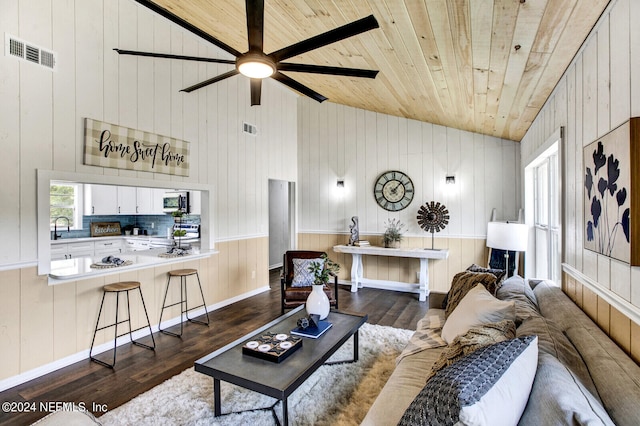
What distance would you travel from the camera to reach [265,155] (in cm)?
550

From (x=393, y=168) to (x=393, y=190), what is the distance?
0.39 meters

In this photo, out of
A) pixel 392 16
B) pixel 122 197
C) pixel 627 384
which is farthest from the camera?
pixel 122 197

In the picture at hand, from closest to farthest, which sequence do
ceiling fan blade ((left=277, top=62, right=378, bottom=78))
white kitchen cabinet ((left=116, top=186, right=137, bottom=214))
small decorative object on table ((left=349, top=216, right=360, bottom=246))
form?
ceiling fan blade ((left=277, top=62, right=378, bottom=78)) < small decorative object on table ((left=349, top=216, right=360, bottom=246)) < white kitchen cabinet ((left=116, top=186, right=137, bottom=214))

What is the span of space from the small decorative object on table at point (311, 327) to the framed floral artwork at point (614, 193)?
1.89m

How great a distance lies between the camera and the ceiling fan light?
219 centimetres

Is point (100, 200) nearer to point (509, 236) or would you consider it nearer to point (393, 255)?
point (393, 255)

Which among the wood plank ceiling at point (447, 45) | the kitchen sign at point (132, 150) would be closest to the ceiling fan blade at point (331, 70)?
the wood plank ceiling at point (447, 45)

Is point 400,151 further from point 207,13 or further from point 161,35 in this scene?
point 161,35

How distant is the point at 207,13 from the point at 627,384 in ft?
14.1

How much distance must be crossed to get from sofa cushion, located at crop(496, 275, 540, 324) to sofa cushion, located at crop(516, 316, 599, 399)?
156mm

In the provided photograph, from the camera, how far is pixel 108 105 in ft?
10.8

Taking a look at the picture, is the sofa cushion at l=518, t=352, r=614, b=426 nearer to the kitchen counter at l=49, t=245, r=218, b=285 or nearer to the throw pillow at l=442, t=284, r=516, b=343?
the throw pillow at l=442, t=284, r=516, b=343

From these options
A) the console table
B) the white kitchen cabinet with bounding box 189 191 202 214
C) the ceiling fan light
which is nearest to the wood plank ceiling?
the ceiling fan light

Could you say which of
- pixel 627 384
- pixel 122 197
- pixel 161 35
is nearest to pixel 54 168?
pixel 161 35
